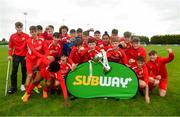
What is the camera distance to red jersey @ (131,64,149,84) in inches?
344

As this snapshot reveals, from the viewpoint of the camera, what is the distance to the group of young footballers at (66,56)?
28.8ft

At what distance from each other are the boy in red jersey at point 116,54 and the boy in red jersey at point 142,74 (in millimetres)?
366

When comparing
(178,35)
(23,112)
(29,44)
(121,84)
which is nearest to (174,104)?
(121,84)

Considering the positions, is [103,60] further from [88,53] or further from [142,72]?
[142,72]

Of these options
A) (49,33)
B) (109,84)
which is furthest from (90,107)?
(49,33)

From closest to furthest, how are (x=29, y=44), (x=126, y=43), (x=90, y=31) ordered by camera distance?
(x=29, y=44) → (x=126, y=43) → (x=90, y=31)

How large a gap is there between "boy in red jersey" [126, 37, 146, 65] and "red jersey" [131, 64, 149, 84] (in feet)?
0.86

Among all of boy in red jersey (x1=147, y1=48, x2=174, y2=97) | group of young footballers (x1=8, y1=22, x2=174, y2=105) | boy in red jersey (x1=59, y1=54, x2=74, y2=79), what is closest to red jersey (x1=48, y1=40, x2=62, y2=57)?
group of young footballers (x1=8, y1=22, x2=174, y2=105)

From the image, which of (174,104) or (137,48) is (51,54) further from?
(174,104)

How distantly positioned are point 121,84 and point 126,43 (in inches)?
74.2

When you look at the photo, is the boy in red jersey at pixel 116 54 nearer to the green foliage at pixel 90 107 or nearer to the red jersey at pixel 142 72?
the red jersey at pixel 142 72

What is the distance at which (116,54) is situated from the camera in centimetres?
910

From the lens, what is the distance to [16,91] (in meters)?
9.90

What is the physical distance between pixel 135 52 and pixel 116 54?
925 millimetres
